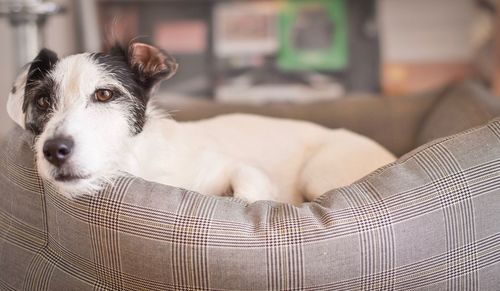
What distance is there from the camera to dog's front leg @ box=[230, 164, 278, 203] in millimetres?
1555

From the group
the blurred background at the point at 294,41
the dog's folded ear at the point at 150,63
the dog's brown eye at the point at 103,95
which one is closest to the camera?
the dog's brown eye at the point at 103,95

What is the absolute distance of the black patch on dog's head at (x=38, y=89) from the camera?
1410 mm

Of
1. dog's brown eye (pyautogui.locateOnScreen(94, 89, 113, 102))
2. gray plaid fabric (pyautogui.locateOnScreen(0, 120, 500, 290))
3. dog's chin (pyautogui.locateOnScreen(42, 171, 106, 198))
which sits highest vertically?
dog's brown eye (pyautogui.locateOnScreen(94, 89, 113, 102))

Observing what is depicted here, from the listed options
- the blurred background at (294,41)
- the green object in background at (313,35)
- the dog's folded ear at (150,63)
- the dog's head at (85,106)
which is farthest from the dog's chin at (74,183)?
the green object in background at (313,35)

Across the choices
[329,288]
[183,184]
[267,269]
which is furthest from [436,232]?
[183,184]

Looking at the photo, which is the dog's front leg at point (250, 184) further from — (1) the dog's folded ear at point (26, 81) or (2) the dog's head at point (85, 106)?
(1) the dog's folded ear at point (26, 81)

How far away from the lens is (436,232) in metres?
1.28

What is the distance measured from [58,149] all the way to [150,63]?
14.8 inches

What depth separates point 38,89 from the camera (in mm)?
1423

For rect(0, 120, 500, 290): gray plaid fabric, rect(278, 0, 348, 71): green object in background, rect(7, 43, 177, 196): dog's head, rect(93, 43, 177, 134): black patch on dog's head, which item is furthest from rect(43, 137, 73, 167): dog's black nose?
rect(278, 0, 348, 71): green object in background

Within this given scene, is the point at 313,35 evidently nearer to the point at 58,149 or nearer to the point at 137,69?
the point at 137,69

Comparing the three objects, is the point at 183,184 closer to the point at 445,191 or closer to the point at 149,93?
the point at 149,93

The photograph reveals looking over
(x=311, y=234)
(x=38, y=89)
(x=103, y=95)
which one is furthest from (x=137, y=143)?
(x=311, y=234)

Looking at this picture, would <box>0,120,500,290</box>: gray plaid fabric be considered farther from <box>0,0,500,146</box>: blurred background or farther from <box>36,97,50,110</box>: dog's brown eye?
<box>0,0,500,146</box>: blurred background
